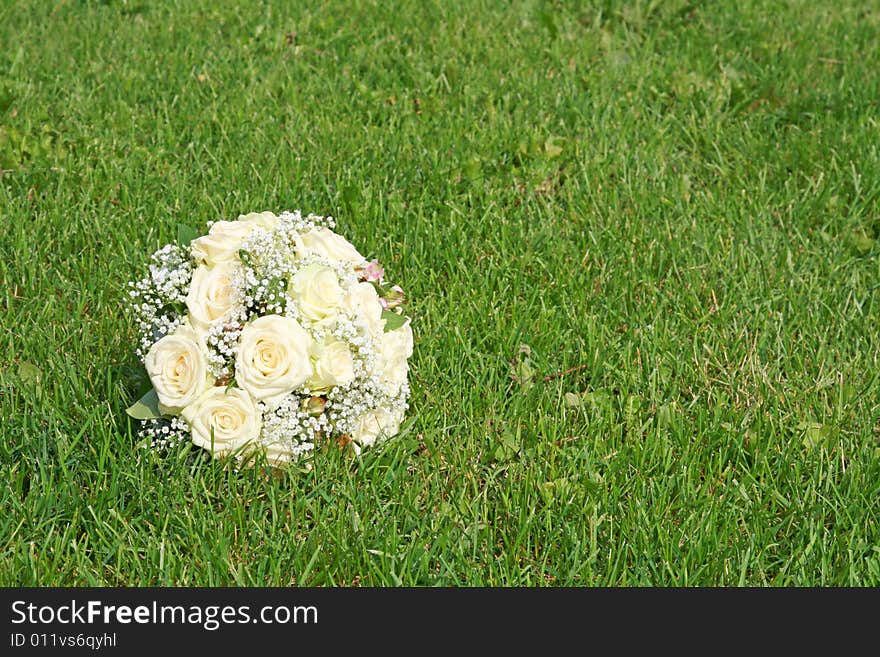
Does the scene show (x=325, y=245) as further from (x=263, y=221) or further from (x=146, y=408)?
(x=146, y=408)

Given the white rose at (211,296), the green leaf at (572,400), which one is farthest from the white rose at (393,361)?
the green leaf at (572,400)

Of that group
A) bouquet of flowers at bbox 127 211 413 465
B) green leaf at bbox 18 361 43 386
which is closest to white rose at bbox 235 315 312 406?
bouquet of flowers at bbox 127 211 413 465

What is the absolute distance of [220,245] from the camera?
107 inches

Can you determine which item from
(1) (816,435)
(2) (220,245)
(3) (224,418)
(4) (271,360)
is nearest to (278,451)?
(3) (224,418)

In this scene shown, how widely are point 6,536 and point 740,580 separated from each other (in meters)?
1.77

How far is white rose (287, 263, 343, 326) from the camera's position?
8.59ft

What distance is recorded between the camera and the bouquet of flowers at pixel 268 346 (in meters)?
2.53

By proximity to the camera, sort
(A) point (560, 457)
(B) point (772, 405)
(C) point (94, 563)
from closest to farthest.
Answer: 1. (C) point (94, 563)
2. (A) point (560, 457)
3. (B) point (772, 405)

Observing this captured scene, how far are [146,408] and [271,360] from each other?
1.27 ft

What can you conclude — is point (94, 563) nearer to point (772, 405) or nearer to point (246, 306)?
point (246, 306)

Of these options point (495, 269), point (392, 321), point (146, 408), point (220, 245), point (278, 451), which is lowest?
point (278, 451)

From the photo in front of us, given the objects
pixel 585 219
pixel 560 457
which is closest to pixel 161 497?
pixel 560 457

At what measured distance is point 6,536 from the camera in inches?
99.0

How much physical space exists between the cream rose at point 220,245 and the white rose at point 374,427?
55 cm
